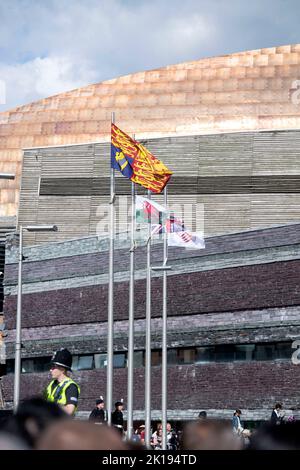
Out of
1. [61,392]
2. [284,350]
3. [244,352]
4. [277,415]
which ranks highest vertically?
[244,352]

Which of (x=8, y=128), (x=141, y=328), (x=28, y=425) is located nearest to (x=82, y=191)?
(x=141, y=328)

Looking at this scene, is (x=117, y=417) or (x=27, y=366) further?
(x=27, y=366)

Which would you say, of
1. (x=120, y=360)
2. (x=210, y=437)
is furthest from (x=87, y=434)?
(x=120, y=360)

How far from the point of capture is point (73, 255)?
59.3 metres

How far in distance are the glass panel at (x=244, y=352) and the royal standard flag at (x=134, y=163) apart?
14760 millimetres

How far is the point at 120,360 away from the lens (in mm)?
55469

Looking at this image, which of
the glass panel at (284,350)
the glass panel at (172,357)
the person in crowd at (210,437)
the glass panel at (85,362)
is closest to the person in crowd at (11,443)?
the person in crowd at (210,437)

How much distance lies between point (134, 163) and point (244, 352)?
16740 millimetres

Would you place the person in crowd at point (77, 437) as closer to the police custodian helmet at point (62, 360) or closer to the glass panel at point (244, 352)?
the police custodian helmet at point (62, 360)

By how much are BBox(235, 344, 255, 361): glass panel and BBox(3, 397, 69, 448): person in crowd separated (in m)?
46.7

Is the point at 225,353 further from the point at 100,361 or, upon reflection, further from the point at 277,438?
the point at 277,438

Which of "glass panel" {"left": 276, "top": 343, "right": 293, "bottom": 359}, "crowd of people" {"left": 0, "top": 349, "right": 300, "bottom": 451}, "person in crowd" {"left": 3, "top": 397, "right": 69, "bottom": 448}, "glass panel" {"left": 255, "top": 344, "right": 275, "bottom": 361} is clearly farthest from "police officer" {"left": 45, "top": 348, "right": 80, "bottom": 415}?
"glass panel" {"left": 255, "top": 344, "right": 275, "bottom": 361}

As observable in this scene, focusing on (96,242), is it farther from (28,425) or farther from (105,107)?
(28,425)
